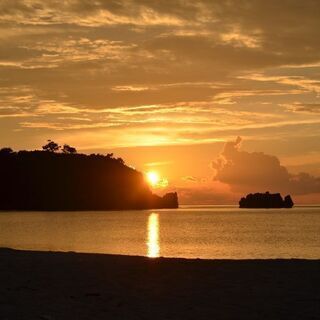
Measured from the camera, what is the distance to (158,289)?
17.7 meters

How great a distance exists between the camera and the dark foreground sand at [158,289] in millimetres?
14795

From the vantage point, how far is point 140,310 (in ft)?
49.1

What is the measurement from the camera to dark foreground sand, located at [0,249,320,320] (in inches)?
582

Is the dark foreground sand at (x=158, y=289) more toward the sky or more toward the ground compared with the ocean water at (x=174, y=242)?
more toward the ground

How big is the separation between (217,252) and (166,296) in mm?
42041

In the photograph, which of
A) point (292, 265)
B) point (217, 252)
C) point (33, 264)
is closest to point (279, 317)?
point (292, 265)

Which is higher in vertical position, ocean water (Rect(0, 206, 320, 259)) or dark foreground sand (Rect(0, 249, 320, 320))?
ocean water (Rect(0, 206, 320, 259))

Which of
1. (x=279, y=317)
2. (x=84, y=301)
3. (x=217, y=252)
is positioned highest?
(x=217, y=252)

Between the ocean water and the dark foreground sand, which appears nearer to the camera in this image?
the dark foreground sand

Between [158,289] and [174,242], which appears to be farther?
[174,242]

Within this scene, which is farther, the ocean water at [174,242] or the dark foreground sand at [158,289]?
the ocean water at [174,242]

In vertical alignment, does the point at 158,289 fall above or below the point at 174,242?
below

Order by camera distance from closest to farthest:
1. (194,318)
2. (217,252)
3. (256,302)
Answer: (194,318) < (256,302) < (217,252)

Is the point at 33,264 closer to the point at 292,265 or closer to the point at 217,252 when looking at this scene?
the point at 292,265
